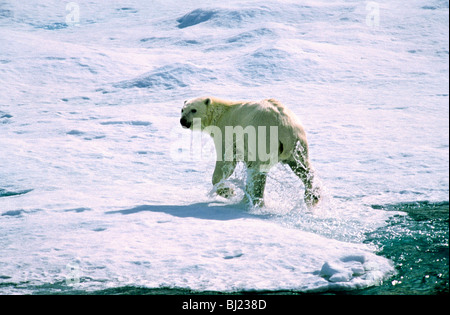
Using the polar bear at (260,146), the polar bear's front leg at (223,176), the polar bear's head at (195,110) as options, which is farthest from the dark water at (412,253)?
the polar bear's head at (195,110)

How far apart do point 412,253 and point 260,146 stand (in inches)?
66.5

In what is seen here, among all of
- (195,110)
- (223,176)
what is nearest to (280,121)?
(223,176)

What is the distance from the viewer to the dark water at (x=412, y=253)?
12.8 feet

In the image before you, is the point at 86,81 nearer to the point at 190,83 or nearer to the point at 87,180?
the point at 190,83

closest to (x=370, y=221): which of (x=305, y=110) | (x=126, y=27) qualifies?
(x=305, y=110)

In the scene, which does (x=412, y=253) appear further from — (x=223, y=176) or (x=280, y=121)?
(x=223, y=176)

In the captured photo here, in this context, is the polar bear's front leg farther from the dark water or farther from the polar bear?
the dark water

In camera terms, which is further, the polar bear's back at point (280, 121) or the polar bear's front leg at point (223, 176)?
the polar bear's front leg at point (223, 176)

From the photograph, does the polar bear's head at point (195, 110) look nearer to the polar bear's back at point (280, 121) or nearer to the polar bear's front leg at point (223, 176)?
the polar bear's front leg at point (223, 176)

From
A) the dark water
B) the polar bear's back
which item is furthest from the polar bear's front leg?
the dark water

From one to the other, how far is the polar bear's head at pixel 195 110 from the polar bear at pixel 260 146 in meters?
0.09

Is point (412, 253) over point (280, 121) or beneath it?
beneath

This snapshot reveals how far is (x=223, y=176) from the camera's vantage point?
6.12m

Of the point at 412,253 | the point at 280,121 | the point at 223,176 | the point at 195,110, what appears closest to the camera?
the point at 412,253
